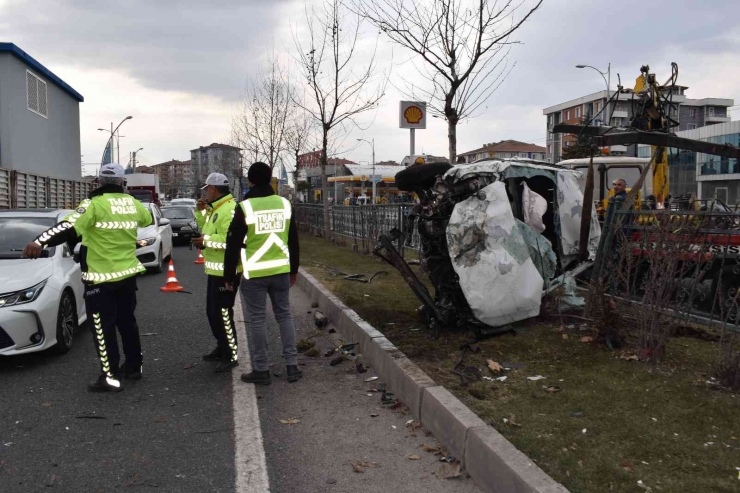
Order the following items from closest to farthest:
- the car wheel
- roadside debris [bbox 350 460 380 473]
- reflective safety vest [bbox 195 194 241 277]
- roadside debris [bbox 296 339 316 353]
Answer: roadside debris [bbox 350 460 380 473], reflective safety vest [bbox 195 194 241 277], the car wheel, roadside debris [bbox 296 339 316 353]

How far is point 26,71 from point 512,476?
2375cm

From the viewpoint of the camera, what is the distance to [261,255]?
17.5ft

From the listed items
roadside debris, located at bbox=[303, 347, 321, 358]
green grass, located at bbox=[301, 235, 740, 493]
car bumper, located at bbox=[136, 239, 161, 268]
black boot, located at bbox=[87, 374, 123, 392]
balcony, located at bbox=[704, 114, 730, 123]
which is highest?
balcony, located at bbox=[704, 114, 730, 123]

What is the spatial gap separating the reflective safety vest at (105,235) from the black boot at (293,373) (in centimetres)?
160

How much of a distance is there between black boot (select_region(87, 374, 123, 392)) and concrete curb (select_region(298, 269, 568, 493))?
2.27m

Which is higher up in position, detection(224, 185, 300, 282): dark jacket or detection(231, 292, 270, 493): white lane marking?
detection(224, 185, 300, 282): dark jacket

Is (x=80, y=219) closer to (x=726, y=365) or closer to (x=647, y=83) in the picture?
(x=726, y=365)

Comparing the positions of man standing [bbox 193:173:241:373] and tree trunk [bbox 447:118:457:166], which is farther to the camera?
tree trunk [bbox 447:118:457:166]

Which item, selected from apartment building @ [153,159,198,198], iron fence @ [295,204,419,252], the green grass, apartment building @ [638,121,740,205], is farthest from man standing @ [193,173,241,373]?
apartment building @ [153,159,198,198]

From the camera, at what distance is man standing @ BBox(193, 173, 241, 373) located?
5.82m

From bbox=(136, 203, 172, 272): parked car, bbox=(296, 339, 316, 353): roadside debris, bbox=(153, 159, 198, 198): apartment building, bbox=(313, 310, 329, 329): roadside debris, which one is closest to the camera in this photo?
bbox=(296, 339, 316, 353): roadside debris

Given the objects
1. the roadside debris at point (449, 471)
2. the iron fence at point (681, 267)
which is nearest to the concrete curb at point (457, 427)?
the roadside debris at point (449, 471)

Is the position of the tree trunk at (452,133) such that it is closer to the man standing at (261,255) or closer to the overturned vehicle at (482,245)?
the overturned vehicle at (482,245)

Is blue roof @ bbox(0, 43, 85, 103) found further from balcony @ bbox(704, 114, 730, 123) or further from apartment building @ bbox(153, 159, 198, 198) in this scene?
balcony @ bbox(704, 114, 730, 123)
